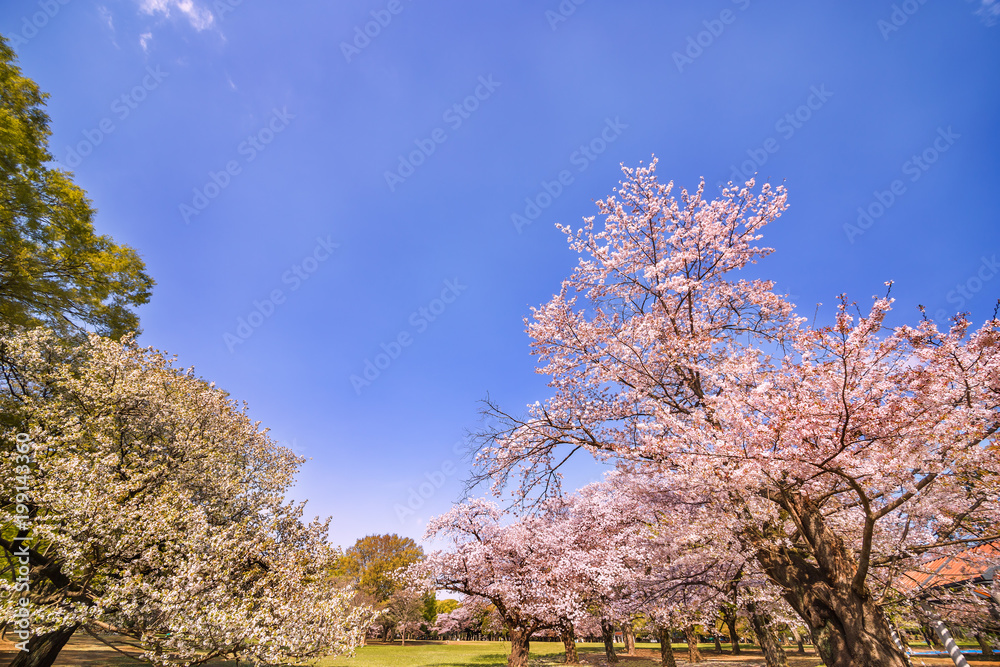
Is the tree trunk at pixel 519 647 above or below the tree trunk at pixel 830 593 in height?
below

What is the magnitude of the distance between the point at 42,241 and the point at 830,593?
67.5 ft

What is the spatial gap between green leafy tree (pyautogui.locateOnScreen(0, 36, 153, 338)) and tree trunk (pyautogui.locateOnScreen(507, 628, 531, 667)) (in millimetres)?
21723

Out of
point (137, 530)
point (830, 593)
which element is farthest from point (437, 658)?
point (830, 593)

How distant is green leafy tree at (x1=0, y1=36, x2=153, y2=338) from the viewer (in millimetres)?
10383

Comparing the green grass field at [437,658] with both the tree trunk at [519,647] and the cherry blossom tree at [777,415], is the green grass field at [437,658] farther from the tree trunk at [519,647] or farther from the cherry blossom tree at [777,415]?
the cherry blossom tree at [777,415]

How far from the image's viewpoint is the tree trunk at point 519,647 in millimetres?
19413

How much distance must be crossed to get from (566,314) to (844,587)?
7010 millimetres

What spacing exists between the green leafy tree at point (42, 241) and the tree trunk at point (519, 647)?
2172cm

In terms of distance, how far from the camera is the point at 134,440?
10.2 metres

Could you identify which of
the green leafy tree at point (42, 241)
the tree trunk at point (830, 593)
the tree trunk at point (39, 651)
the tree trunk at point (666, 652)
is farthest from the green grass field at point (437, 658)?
the tree trunk at point (830, 593)

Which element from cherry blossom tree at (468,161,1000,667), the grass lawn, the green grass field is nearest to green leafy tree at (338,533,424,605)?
the green grass field

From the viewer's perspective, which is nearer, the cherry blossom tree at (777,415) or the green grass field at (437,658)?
the cherry blossom tree at (777,415)

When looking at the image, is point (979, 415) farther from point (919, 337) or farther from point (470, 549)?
point (470, 549)

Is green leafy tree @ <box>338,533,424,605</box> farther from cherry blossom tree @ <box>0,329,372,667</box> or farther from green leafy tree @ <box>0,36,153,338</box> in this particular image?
green leafy tree @ <box>0,36,153,338</box>
